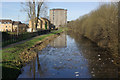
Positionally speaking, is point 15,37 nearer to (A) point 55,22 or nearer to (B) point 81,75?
(B) point 81,75

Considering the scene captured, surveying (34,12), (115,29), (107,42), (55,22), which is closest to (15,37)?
(107,42)

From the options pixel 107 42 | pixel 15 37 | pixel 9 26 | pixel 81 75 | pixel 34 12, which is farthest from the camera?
pixel 9 26

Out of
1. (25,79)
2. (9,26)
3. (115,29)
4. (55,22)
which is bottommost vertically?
(25,79)

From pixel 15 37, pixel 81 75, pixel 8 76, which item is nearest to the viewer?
pixel 8 76

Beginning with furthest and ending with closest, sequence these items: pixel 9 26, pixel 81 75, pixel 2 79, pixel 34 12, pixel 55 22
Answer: pixel 55 22 < pixel 9 26 < pixel 34 12 < pixel 81 75 < pixel 2 79

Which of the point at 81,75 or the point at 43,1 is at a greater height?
the point at 43,1

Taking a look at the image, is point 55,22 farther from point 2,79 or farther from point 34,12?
point 2,79

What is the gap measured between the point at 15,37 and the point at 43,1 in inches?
900

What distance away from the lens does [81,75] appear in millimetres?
9039

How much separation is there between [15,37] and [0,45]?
6.12 metres

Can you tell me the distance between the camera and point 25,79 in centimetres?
830

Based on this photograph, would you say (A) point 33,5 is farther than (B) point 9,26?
No

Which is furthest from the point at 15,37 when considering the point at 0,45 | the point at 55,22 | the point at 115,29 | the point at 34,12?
the point at 55,22

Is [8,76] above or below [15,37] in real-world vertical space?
below
